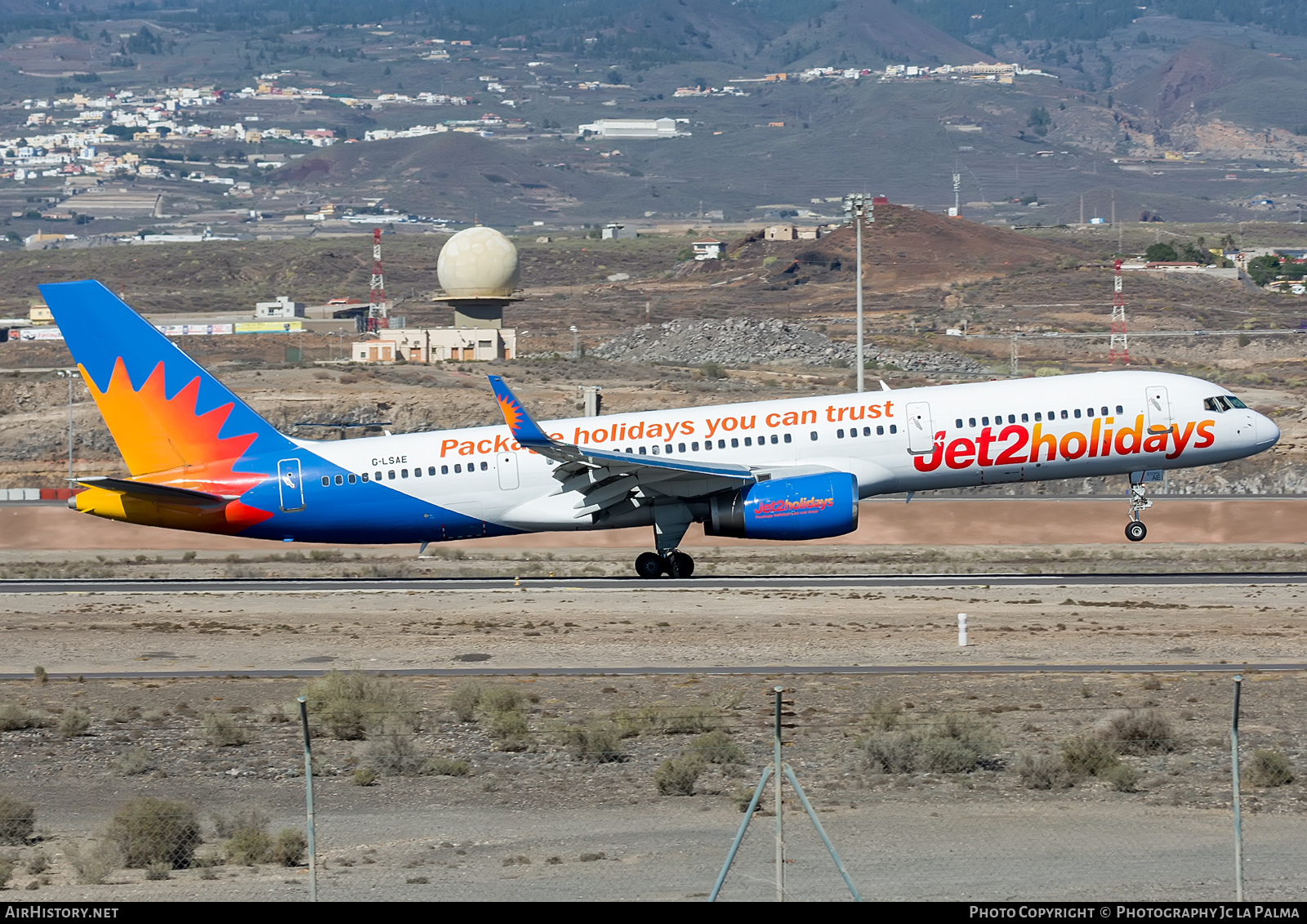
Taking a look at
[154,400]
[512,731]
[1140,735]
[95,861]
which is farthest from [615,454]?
[95,861]

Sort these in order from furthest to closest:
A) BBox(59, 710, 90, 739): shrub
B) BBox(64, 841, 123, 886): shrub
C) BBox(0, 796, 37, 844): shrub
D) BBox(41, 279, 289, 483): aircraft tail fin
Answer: BBox(41, 279, 289, 483): aircraft tail fin < BBox(59, 710, 90, 739): shrub < BBox(0, 796, 37, 844): shrub < BBox(64, 841, 123, 886): shrub

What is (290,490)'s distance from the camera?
43375 millimetres

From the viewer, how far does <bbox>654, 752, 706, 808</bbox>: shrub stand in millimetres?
22656

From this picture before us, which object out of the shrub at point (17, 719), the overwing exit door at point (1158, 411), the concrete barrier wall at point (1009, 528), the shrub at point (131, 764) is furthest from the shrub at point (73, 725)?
the concrete barrier wall at point (1009, 528)

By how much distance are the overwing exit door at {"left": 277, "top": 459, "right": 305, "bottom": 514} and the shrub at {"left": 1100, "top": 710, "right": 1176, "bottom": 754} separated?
24.4m

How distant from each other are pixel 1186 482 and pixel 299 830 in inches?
2386

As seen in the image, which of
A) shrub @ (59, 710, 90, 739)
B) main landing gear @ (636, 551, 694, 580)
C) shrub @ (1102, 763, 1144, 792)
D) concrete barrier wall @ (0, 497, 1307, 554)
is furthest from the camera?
concrete barrier wall @ (0, 497, 1307, 554)

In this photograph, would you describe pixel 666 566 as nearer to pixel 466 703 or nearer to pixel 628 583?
pixel 628 583

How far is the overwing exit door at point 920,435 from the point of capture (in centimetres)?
4241

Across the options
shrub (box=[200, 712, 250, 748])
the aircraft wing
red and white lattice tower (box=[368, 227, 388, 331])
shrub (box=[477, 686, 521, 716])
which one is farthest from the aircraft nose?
red and white lattice tower (box=[368, 227, 388, 331])

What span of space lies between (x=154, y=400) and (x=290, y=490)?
410 cm

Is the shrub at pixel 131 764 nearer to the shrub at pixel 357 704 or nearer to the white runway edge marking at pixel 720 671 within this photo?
the shrub at pixel 357 704

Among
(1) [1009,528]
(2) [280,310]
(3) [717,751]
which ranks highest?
(2) [280,310]

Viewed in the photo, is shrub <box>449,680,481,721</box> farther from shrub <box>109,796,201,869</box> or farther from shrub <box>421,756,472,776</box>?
shrub <box>109,796,201,869</box>
